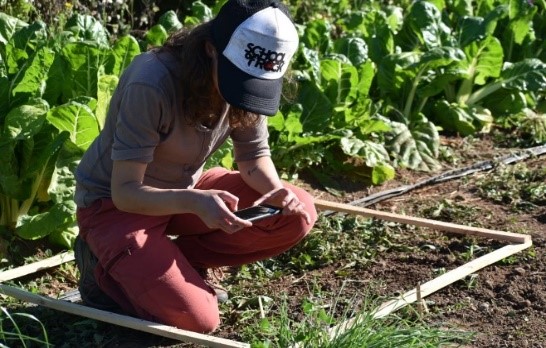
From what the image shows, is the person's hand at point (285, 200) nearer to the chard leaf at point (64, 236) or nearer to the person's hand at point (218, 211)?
the person's hand at point (218, 211)

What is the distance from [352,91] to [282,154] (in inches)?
22.1

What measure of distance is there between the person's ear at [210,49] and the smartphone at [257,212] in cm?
57

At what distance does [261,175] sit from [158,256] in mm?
546

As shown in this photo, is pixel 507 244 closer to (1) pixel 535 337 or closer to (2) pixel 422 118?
(1) pixel 535 337

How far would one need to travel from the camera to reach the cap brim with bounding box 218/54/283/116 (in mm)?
3607

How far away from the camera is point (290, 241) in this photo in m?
4.36

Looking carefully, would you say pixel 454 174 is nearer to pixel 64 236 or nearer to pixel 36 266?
pixel 64 236

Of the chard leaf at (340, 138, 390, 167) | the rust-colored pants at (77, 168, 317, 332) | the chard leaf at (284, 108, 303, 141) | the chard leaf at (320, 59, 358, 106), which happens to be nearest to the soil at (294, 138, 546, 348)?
the chard leaf at (340, 138, 390, 167)

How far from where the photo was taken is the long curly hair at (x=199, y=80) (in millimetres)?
3738

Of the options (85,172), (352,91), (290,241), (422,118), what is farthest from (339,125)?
(85,172)

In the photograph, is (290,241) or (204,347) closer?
(204,347)

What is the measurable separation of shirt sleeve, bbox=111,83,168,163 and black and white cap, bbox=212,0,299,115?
293 millimetres

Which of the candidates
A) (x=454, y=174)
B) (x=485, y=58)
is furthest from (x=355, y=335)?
(x=485, y=58)

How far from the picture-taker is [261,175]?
4.31 metres
